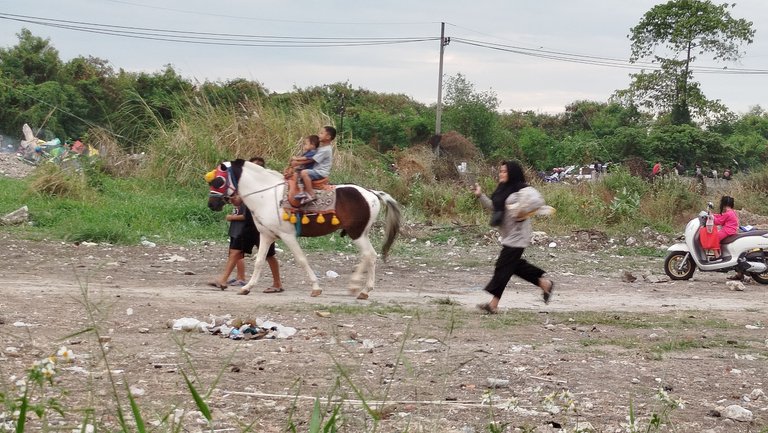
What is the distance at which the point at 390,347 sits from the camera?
23.3 ft

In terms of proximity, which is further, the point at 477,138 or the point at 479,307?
the point at 477,138

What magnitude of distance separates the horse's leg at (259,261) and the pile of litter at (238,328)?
2.33 m

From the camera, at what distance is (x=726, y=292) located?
40.4ft

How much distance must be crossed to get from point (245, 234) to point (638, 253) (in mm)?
8071

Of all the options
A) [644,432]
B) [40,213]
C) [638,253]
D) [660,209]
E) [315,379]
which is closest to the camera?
[644,432]

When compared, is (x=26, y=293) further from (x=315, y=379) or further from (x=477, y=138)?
(x=477, y=138)

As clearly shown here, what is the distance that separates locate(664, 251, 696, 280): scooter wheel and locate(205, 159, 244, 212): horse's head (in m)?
6.60

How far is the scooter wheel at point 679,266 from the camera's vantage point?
13266 millimetres

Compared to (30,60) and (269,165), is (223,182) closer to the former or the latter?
(269,165)

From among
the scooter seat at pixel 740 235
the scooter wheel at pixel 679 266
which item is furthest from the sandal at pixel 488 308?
the scooter seat at pixel 740 235

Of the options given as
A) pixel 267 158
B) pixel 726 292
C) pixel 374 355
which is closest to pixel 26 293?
pixel 374 355

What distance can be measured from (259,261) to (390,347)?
136 inches

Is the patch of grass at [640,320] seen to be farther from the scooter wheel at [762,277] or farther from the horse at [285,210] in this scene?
the scooter wheel at [762,277]

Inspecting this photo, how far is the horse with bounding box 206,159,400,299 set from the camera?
10.4 metres
